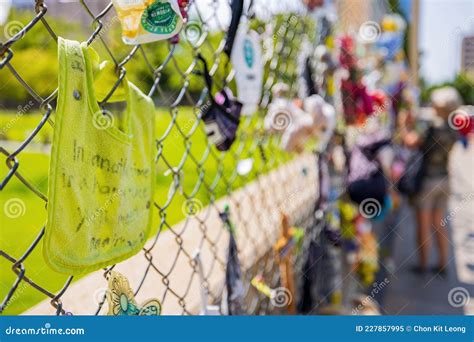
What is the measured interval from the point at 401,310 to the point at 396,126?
178 centimetres

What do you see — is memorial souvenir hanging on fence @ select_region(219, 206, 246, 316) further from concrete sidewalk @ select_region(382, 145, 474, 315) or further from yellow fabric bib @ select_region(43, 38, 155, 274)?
concrete sidewalk @ select_region(382, 145, 474, 315)

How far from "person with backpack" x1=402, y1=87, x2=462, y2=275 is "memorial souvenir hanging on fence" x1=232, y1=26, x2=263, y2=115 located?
9.11ft

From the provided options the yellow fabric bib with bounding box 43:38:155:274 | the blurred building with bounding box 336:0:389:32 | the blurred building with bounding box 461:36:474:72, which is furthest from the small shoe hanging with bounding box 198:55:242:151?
the blurred building with bounding box 461:36:474:72

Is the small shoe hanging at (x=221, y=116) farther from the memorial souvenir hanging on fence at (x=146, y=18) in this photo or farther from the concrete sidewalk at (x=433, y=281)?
the concrete sidewalk at (x=433, y=281)

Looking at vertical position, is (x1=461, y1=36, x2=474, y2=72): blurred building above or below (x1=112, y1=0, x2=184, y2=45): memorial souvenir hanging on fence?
above

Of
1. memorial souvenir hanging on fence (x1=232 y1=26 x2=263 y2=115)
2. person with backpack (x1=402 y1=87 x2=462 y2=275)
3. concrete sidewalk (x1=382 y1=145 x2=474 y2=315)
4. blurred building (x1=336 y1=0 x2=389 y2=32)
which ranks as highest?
blurred building (x1=336 y1=0 x2=389 y2=32)

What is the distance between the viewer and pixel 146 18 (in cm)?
77

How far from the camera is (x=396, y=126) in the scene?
14.9ft

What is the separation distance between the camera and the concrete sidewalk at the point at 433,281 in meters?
3.25

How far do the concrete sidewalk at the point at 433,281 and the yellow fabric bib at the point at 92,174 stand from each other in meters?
2.56

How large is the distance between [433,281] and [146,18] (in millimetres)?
3430

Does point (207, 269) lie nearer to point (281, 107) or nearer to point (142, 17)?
point (281, 107)

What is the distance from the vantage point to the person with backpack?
12.8 ft

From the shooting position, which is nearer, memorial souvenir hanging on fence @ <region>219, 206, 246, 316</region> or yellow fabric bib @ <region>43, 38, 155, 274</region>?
yellow fabric bib @ <region>43, 38, 155, 274</region>
